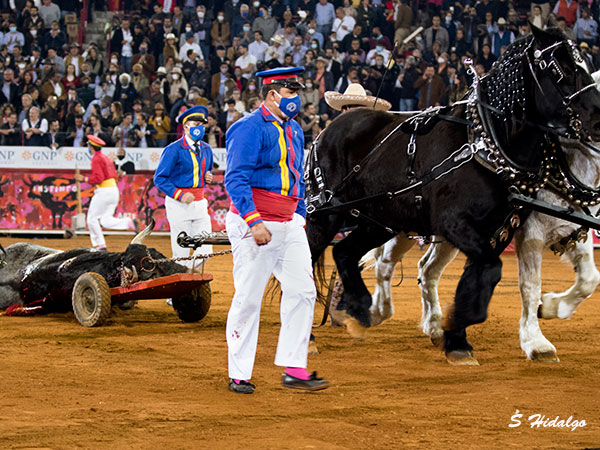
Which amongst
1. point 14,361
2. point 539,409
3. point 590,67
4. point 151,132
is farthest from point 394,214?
point 151,132

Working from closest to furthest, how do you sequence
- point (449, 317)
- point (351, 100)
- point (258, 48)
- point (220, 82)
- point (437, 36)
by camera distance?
1. point (449, 317)
2. point (351, 100)
3. point (437, 36)
4. point (220, 82)
5. point (258, 48)

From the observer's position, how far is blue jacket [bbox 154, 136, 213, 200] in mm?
10281

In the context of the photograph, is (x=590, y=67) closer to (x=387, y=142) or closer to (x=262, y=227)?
(x=387, y=142)

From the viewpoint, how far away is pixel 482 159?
675cm

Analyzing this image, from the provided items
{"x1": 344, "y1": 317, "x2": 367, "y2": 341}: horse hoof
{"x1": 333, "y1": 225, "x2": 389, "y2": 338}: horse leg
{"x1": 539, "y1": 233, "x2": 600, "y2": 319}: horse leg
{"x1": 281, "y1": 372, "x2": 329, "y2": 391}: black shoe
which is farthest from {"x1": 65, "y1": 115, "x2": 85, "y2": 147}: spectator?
{"x1": 281, "y1": 372, "x2": 329, "y2": 391}: black shoe

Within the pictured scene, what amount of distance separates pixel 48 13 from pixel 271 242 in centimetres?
2101

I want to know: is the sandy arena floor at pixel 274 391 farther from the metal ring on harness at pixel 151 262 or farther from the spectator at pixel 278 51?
the spectator at pixel 278 51

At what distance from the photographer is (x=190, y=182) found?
10484mm

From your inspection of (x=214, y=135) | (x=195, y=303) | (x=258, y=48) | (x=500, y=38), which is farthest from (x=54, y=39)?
(x=195, y=303)

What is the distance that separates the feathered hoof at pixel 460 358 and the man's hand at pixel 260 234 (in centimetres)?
232

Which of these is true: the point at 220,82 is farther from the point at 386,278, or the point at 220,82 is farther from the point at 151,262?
the point at 386,278

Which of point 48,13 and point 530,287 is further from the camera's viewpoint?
point 48,13

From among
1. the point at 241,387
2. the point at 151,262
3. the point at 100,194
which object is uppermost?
the point at 100,194

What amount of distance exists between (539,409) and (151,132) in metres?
15.9
